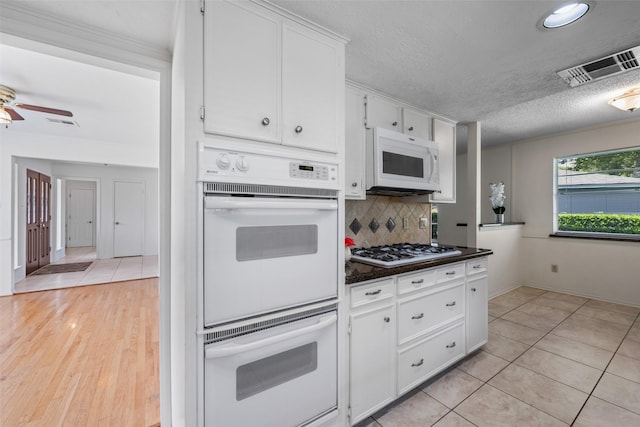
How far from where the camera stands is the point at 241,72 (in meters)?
1.23

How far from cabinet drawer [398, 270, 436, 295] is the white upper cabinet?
3.28 feet

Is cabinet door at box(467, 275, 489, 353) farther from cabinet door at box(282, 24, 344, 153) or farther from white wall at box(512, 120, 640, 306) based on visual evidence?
white wall at box(512, 120, 640, 306)

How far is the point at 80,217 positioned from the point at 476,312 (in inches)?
415

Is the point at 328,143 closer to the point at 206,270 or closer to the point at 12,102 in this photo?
the point at 206,270

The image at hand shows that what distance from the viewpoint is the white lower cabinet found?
1610 mm

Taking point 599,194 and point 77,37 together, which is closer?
point 77,37

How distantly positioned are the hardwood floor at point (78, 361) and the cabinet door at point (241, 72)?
1.99m

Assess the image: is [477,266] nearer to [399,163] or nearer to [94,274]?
[399,163]

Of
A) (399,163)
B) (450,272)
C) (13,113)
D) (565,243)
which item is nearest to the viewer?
(450,272)

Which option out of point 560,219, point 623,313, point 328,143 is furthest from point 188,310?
A: point 560,219

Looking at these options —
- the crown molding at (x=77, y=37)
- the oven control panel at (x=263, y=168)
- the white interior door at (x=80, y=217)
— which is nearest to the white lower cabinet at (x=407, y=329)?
the oven control panel at (x=263, y=168)

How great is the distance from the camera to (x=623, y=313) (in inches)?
131

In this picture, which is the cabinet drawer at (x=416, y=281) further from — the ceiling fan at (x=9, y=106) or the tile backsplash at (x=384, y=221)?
the ceiling fan at (x=9, y=106)

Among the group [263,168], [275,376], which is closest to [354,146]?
[263,168]
